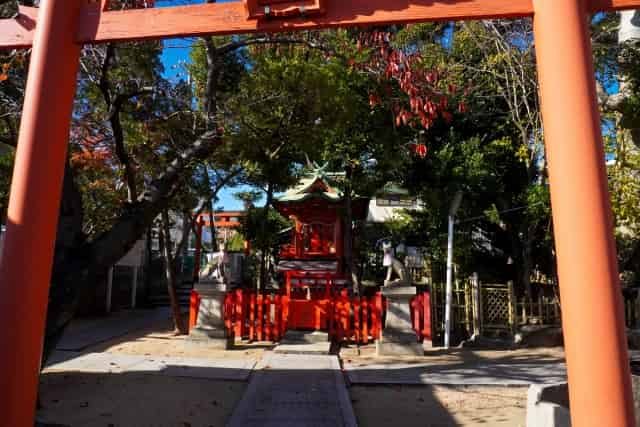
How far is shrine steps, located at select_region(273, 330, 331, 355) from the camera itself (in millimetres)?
8211

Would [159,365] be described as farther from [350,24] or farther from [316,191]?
[350,24]

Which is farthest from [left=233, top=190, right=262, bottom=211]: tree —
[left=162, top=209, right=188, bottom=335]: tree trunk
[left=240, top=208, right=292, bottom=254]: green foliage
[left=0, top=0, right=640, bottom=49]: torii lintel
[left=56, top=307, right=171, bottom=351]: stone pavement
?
[left=0, top=0, right=640, bottom=49]: torii lintel

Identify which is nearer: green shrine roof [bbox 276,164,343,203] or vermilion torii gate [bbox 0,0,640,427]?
vermilion torii gate [bbox 0,0,640,427]

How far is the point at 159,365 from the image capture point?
6.74 metres

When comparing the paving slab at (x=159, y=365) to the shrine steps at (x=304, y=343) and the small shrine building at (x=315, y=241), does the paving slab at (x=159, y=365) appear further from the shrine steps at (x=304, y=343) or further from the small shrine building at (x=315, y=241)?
the small shrine building at (x=315, y=241)

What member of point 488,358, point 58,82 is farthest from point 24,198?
point 488,358

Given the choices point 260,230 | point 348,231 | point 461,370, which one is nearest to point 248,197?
point 260,230

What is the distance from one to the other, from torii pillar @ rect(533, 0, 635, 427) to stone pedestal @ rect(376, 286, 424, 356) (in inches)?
244

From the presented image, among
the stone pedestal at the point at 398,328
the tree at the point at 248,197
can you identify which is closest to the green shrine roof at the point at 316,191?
the stone pedestal at the point at 398,328

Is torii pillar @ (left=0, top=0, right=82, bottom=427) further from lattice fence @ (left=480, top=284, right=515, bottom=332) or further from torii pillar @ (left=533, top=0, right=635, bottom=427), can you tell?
lattice fence @ (left=480, top=284, right=515, bottom=332)

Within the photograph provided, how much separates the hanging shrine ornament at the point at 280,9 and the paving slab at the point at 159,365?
16.1ft

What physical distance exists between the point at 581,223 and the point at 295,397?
12.3ft

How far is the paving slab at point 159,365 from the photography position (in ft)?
20.5

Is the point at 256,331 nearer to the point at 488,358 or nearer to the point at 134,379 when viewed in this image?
the point at 134,379
